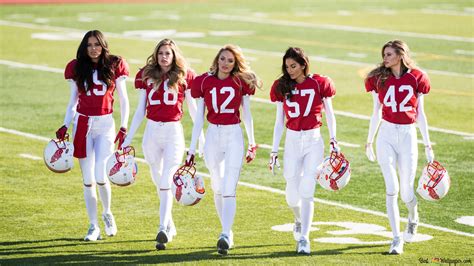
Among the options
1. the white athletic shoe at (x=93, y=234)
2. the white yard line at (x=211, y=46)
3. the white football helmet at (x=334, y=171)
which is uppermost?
the white yard line at (x=211, y=46)

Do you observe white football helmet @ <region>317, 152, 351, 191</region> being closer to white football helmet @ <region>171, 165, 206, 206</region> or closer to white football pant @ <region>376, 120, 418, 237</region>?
white football pant @ <region>376, 120, 418, 237</region>

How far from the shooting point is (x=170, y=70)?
1109 centimetres

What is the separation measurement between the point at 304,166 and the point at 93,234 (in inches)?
87.7

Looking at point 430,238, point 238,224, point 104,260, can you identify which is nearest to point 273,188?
point 238,224

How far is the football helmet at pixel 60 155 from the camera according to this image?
440 inches

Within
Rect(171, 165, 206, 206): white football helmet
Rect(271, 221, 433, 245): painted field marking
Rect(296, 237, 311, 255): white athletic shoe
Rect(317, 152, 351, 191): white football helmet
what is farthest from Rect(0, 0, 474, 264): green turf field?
Rect(317, 152, 351, 191): white football helmet

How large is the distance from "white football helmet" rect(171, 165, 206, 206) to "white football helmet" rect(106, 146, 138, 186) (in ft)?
1.70

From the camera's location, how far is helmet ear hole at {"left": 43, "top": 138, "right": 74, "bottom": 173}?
36.7 ft

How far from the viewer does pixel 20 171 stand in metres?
14.7

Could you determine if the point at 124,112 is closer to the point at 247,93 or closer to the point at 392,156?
the point at 247,93

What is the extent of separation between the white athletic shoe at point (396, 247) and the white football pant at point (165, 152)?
2127 millimetres

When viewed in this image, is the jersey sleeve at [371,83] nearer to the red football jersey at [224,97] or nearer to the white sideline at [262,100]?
the red football jersey at [224,97]

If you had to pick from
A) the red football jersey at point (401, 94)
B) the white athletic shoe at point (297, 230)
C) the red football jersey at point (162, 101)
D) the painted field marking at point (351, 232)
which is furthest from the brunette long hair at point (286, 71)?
the painted field marking at point (351, 232)

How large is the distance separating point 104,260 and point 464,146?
7.48 metres
